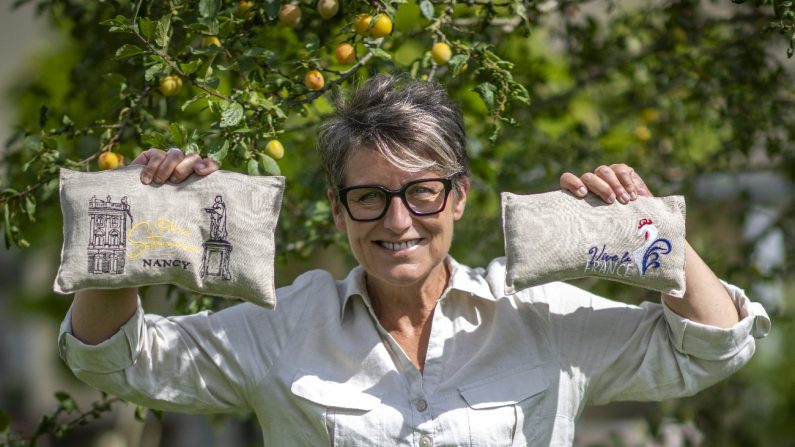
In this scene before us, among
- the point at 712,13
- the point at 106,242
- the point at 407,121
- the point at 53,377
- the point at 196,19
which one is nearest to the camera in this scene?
the point at 106,242

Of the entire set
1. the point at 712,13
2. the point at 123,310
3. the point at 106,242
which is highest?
the point at 712,13

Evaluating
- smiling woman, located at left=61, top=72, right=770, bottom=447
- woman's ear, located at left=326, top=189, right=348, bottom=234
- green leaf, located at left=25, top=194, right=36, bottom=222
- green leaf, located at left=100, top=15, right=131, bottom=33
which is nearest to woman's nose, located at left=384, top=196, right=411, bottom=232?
smiling woman, located at left=61, top=72, right=770, bottom=447

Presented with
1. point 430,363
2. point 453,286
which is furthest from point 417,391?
point 453,286

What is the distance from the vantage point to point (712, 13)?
4344mm

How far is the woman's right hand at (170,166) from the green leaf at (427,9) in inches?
30.8

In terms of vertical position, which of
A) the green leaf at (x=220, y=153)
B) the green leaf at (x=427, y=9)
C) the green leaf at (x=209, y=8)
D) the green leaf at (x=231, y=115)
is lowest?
the green leaf at (x=220, y=153)

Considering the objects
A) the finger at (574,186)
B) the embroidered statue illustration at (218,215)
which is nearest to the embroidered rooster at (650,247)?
the finger at (574,186)

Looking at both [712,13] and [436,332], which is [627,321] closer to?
[436,332]

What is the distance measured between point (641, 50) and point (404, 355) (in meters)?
2.15

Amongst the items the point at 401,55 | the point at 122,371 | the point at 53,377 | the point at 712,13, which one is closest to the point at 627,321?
the point at 122,371

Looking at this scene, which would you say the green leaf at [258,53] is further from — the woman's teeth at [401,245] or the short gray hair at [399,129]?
the woman's teeth at [401,245]

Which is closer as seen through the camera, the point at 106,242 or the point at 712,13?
the point at 106,242

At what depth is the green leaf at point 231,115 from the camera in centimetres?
238

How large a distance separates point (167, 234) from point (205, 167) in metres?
0.18
